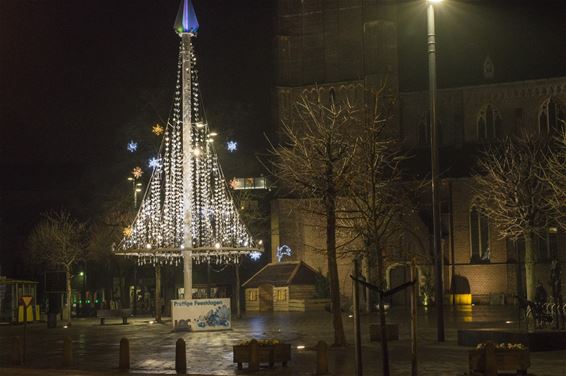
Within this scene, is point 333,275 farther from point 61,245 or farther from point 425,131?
point 425,131

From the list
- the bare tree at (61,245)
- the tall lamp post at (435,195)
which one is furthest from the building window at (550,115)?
the tall lamp post at (435,195)

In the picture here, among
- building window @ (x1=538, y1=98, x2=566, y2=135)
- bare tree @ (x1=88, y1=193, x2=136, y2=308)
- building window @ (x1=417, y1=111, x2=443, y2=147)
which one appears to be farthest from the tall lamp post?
building window @ (x1=417, y1=111, x2=443, y2=147)

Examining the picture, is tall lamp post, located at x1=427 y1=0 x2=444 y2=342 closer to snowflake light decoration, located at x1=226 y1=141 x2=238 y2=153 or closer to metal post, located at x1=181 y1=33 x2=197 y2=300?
metal post, located at x1=181 y1=33 x2=197 y2=300

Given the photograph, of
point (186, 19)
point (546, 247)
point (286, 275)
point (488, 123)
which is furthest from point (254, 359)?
point (488, 123)

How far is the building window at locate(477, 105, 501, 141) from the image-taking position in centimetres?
6225

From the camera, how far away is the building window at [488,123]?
204 ft

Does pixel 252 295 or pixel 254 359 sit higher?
pixel 252 295

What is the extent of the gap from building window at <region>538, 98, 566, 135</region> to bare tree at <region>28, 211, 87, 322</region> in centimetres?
3326

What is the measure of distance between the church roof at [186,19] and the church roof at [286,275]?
25.2 metres

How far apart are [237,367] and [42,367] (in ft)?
19.9

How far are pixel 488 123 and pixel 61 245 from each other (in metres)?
31.5

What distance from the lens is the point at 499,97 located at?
204 ft

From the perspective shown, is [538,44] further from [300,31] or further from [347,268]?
[347,268]

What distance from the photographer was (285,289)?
60.3 meters
